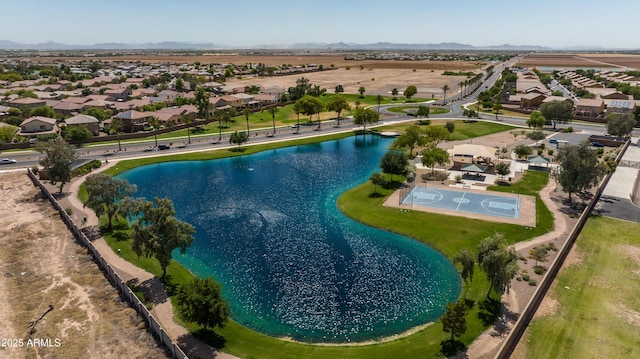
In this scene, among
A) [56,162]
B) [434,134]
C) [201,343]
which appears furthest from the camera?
[434,134]

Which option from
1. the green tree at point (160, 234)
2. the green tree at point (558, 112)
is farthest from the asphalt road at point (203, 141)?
the green tree at point (160, 234)

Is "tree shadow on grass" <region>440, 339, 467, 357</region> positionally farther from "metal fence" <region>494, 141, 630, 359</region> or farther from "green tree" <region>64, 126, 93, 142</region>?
"green tree" <region>64, 126, 93, 142</region>

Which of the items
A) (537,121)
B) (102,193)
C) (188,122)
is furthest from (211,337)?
(537,121)

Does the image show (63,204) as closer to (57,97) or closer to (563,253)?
(563,253)

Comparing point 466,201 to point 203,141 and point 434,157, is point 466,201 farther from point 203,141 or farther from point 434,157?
point 203,141

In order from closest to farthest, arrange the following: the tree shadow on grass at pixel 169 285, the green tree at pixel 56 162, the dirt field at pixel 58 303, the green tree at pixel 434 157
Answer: the dirt field at pixel 58 303 → the tree shadow on grass at pixel 169 285 → the green tree at pixel 56 162 → the green tree at pixel 434 157

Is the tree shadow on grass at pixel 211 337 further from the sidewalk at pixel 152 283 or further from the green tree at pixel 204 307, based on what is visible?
the green tree at pixel 204 307

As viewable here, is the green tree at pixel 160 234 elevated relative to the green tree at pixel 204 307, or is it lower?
elevated

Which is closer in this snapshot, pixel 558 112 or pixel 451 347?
pixel 451 347
